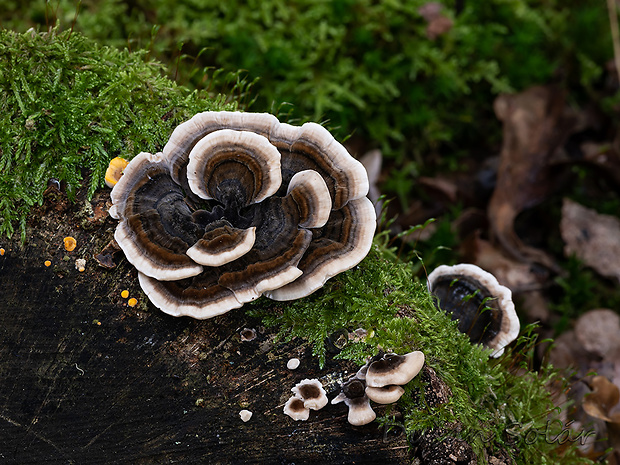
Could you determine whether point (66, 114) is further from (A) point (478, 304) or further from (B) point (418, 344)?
(A) point (478, 304)

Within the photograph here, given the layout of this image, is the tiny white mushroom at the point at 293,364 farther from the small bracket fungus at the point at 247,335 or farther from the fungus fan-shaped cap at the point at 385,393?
the fungus fan-shaped cap at the point at 385,393

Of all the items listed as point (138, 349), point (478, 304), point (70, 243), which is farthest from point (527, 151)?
point (70, 243)

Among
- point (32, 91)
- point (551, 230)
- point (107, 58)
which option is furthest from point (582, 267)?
point (32, 91)

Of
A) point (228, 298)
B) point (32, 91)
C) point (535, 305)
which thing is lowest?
point (535, 305)

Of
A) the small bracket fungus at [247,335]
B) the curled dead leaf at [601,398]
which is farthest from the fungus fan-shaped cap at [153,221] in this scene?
the curled dead leaf at [601,398]

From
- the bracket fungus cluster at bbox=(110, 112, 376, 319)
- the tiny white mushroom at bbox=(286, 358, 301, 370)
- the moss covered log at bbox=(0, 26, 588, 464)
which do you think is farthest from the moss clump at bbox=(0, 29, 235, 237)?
the tiny white mushroom at bbox=(286, 358, 301, 370)

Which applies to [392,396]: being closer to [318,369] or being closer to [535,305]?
[318,369]
